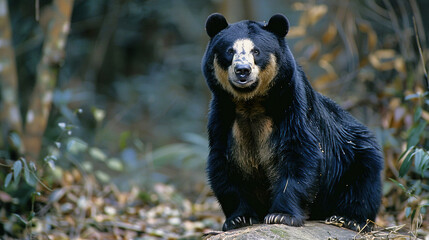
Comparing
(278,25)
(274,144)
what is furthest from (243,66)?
(274,144)

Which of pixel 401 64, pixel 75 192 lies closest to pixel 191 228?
pixel 75 192

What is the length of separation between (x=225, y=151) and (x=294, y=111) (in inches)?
28.0

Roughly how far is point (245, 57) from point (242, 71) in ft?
0.43

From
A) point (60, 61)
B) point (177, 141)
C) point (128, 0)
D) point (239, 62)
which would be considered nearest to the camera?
point (239, 62)

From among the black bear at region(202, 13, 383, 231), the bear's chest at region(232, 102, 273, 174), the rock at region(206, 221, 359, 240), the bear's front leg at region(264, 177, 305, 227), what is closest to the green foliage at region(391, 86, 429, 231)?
the black bear at region(202, 13, 383, 231)

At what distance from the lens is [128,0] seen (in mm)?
12805

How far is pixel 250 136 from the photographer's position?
5.02m

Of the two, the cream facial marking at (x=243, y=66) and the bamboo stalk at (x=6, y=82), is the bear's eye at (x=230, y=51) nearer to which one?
the cream facial marking at (x=243, y=66)

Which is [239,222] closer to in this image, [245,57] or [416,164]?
[245,57]

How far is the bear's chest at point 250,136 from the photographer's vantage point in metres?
4.95

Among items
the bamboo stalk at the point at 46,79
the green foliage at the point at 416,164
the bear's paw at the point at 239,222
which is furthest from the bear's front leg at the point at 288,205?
the bamboo stalk at the point at 46,79

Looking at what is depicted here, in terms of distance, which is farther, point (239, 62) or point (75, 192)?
point (75, 192)

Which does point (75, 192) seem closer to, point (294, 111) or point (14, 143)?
point (14, 143)

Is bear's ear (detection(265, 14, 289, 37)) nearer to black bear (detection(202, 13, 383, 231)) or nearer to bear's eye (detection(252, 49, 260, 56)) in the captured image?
black bear (detection(202, 13, 383, 231))
